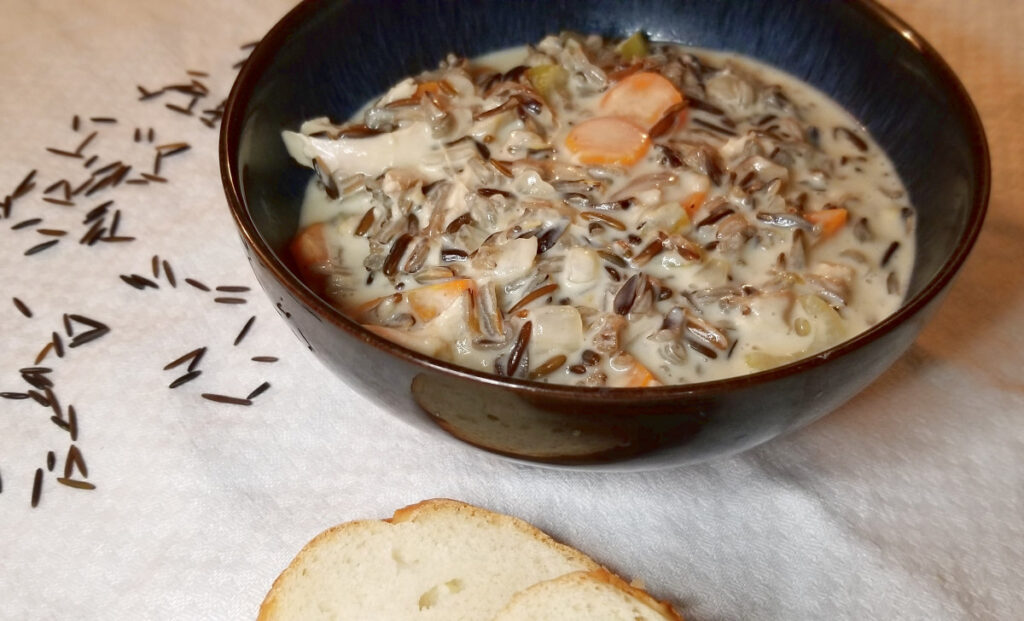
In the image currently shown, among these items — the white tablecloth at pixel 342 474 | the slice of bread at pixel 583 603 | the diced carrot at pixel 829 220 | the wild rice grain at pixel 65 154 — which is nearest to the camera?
the slice of bread at pixel 583 603

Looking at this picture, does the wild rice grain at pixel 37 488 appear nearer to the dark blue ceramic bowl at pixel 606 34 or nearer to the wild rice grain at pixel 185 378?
the wild rice grain at pixel 185 378

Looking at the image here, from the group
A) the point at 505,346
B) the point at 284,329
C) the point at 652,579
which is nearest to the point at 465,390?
the point at 505,346

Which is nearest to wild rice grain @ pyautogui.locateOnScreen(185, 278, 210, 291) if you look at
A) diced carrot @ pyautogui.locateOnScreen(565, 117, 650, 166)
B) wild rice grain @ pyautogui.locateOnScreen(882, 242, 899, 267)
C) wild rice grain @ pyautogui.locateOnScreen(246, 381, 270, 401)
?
wild rice grain @ pyautogui.locateOnScreen(246, 381, 270, 401)

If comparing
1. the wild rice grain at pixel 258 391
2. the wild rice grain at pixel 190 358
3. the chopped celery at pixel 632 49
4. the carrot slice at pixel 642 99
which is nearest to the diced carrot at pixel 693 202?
the carrot slice at pixel 642 99

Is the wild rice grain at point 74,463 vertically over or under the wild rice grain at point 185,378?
under

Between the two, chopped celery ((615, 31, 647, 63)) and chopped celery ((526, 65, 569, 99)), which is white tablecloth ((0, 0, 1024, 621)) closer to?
chopped celery ((526, 65, 569, 99))

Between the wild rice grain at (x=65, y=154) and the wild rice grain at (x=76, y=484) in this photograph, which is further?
the wild rice grain at (x=65, y=154)

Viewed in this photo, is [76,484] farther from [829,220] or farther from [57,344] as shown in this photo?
[829,220]

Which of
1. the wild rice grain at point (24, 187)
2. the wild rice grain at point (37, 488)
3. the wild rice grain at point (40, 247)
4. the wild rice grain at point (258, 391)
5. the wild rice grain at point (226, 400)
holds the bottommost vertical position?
the wild rice grain at point (37, 488)
